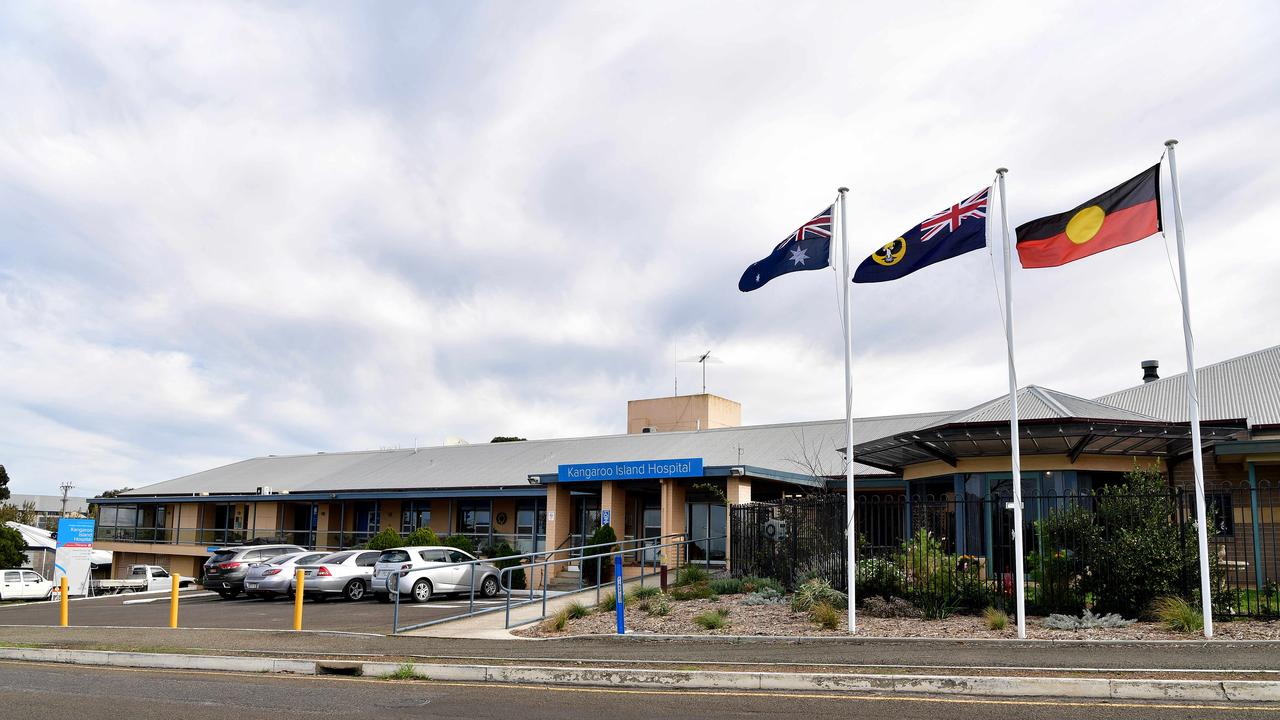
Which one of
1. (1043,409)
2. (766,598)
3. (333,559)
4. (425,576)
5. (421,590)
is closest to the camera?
(766,598)

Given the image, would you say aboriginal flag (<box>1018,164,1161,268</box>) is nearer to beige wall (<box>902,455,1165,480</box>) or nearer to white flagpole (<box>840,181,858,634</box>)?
white flagpole (<box>840,181,858,634</box>)

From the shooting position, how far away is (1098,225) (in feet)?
43.0

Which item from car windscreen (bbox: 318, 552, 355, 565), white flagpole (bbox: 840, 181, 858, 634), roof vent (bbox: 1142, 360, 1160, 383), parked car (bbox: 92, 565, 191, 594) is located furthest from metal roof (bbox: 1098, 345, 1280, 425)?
parked car (bbox: 92, 565, 191, 594)

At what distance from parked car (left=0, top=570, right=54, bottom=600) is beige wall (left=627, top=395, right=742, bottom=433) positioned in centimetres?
2675

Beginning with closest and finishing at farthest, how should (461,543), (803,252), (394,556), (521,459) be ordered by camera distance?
(803,252)
(394,556)
(461,543)
(521,459)

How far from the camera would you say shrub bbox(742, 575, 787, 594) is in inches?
715

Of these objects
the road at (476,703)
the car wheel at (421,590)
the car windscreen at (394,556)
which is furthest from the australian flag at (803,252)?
the car windscreen at (394,556)

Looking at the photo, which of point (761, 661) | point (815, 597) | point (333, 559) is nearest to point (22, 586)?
point (333, 559)

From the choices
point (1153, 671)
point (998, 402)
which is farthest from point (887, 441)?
point (1153, 671)

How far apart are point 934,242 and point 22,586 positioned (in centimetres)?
3482

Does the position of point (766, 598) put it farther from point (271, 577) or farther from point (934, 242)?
point (271, 577)

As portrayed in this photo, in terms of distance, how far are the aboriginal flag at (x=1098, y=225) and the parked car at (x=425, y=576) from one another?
1450 centimetres

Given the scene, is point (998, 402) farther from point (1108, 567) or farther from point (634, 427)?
point (634, 427)

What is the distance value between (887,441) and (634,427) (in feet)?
107
